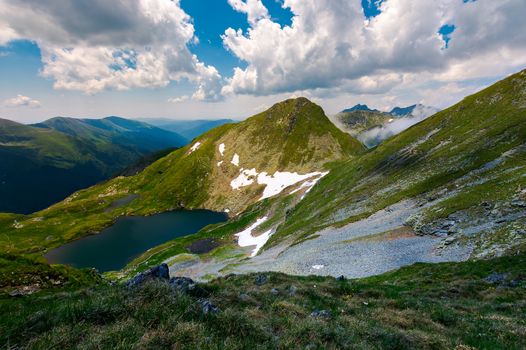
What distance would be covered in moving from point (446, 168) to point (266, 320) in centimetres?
5891

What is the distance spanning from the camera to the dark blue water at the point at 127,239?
104188 mm

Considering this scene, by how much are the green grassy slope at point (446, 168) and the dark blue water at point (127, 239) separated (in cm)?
6289

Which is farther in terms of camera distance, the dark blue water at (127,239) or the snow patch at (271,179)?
the snow patch at (271,179)

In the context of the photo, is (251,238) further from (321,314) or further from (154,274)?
(321,314)

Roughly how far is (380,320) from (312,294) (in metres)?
5.04

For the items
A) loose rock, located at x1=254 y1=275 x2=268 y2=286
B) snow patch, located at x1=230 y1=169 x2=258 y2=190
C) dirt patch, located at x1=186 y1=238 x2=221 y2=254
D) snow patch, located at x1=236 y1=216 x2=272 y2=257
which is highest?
loose rock, located at x1=254 y1=275 x2=268 y2=286

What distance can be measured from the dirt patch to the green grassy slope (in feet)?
85.5

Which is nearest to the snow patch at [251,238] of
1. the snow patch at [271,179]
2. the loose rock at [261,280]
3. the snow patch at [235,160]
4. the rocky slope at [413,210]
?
the rocky slope at [413,210]

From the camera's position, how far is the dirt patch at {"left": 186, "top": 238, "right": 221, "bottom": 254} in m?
87.9

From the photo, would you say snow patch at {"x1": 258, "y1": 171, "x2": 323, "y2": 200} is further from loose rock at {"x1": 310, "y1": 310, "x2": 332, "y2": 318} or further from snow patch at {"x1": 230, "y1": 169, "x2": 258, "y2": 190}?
loose rock at {"x1": 310, "y1": 310, "x2": 332, "y2": 318}

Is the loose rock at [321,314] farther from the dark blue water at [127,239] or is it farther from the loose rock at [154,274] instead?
the dark blue water at [127,239]

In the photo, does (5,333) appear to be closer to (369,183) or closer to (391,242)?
(391,242)

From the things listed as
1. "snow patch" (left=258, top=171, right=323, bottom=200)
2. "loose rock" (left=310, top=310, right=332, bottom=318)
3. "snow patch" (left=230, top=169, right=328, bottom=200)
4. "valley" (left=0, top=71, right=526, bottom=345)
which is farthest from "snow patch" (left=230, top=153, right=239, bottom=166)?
"loose rock" (left=310, top=310, right=332, bottom=318)

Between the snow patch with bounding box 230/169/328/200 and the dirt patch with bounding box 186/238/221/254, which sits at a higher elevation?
the snow patch with bounding box 230/169/328/200
